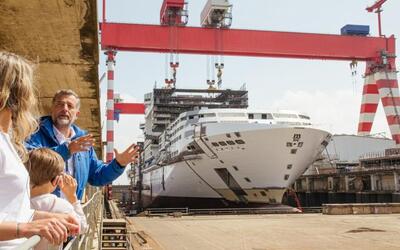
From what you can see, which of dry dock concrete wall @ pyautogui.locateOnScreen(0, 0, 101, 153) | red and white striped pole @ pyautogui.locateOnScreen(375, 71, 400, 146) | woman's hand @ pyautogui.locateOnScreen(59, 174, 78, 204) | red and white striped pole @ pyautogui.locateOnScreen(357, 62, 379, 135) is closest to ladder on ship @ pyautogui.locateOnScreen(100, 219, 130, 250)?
dry dock concrete wall @ pyautogui.locateOnScreen(0, 0, 101, 153)

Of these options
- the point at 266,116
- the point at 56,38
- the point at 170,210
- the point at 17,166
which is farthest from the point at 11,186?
the point at 170,210

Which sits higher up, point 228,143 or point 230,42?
point 230,42

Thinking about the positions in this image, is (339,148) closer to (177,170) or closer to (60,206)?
(177,170)

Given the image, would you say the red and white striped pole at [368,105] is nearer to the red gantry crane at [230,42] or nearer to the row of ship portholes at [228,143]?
the red gantry crane at [230,42]

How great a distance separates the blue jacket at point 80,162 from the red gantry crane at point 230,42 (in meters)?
24.5

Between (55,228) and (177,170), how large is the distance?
28.3m

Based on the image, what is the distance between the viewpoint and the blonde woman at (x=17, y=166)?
61.6 inches

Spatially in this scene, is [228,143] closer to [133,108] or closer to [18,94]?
[18,94]

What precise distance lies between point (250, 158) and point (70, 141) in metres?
22.1

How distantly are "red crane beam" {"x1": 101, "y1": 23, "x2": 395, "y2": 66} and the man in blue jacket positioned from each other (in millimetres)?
24631

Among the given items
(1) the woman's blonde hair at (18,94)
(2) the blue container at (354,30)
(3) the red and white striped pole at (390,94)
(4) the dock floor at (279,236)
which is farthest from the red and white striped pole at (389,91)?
(1) the woman's blonde hair at (18,94)

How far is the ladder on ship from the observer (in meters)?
11.0

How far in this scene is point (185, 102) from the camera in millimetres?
40688

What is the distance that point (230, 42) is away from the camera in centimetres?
2817
